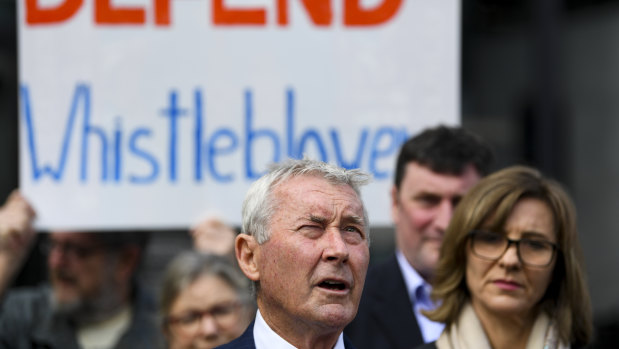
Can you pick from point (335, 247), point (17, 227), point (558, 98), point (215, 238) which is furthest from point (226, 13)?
point (558, 98)

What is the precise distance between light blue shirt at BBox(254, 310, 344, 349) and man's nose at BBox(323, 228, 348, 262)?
221 millimetres

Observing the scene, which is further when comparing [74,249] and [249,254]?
[74,249]

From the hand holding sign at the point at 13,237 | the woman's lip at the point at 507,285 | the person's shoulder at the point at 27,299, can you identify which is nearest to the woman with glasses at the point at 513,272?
the woman's lip at the point at 507,285

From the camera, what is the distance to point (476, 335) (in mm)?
2697

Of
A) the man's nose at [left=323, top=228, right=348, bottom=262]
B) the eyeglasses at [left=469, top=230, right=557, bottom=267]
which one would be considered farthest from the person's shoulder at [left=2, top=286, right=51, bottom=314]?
the man's nose at [left=323, top=228, right=348, bottom=262]

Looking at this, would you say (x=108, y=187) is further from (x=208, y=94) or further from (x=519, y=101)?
(x=519, y=101)

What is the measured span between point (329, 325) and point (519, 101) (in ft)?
9.32

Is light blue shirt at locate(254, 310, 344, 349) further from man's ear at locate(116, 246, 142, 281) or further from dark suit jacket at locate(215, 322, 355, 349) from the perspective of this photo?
man's ear at locate(116, 246, 142, 281)

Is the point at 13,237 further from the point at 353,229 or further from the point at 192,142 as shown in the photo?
the point at 353,229

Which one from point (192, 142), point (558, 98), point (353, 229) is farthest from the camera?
point (558, 98)

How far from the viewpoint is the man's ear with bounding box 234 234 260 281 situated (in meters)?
2.15

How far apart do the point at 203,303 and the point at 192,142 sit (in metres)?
0.59

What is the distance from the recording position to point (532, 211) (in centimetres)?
279

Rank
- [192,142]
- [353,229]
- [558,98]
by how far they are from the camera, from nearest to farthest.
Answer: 1. [353,229]
2. [192,142]
3. [558,98]
